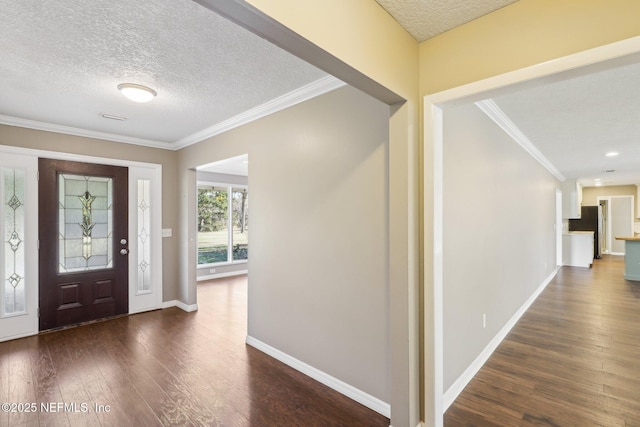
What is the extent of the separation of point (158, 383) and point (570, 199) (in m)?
10.5

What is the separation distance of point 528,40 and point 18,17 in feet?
9.36

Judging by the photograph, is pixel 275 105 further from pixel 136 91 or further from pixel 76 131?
pixel 76 131

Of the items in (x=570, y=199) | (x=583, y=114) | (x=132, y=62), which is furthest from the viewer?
(x=570, y=199)

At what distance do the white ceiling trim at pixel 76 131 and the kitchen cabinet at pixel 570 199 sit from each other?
1018 centimetres

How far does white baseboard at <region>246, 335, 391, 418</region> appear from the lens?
7.05ft

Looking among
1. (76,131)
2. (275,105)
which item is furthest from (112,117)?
(275,105)

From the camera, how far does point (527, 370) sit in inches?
106

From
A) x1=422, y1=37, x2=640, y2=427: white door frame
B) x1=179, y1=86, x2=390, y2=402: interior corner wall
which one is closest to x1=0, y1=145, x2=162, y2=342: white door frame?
x1=179, y1=86, x2=390, y2=402: interior corner wall

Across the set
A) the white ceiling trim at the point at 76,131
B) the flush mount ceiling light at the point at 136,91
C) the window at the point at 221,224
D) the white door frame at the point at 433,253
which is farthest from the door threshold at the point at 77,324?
the white door frame at the point at 433,253

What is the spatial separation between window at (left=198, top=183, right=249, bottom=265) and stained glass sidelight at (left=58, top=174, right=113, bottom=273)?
275cm

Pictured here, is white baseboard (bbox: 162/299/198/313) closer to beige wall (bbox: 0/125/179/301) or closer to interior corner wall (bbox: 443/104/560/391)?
beige wall (bbox: 0/125/179/301)

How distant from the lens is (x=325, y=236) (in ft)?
8.32

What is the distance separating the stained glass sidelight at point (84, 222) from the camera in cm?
388

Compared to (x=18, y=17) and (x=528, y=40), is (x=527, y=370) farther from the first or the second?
(x=18, y=17)
